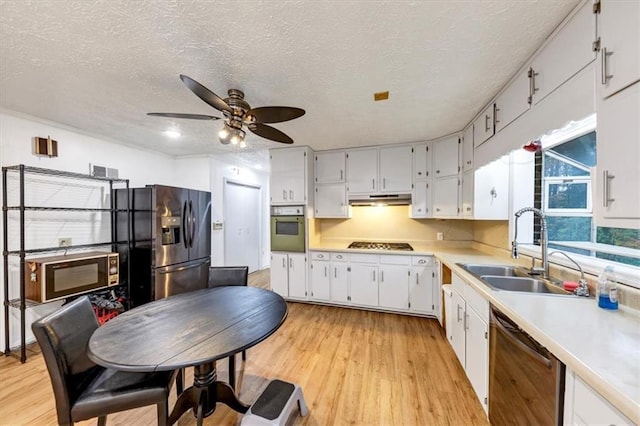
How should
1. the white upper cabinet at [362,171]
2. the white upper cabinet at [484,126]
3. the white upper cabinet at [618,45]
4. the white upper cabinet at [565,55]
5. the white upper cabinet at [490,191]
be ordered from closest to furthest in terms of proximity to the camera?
the white upper cabinet at [618,45] → the white upper cabinet at [565,55] → the white upper cabinet at [484,126] → the white upper cabinet at [490,191] → the white upper cabinet at [362,171]

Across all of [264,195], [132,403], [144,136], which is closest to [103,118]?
[144,136]

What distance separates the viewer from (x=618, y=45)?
98 cm

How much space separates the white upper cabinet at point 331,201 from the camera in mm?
3682

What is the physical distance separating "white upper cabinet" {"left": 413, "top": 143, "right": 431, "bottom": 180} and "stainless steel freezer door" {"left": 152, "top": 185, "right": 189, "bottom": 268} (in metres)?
3.14

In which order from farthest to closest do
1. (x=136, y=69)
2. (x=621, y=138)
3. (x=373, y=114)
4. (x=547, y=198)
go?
(x=373, y=114) < (x=547, y=198) < (x=136, y=69) < (x=621, y=138)

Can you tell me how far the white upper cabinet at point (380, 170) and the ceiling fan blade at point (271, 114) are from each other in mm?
2013

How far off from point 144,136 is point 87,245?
1.47 m

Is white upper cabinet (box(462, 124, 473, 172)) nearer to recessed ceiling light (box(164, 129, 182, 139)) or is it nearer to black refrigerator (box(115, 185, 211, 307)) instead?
recessed ceiling light (box(164, 129, 182, 139))

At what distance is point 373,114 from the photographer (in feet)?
8.05

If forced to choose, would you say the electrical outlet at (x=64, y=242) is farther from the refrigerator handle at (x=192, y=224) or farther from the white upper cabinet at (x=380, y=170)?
the white upper cabinet at (x=380, y=170)

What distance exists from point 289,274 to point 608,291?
3190mm

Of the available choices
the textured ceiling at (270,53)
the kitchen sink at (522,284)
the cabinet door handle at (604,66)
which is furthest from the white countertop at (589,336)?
the textured ceiling at (270,53)

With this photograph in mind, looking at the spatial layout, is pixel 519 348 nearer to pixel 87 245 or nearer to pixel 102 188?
pixel 87 245

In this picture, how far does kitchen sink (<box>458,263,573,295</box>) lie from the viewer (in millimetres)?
1672
